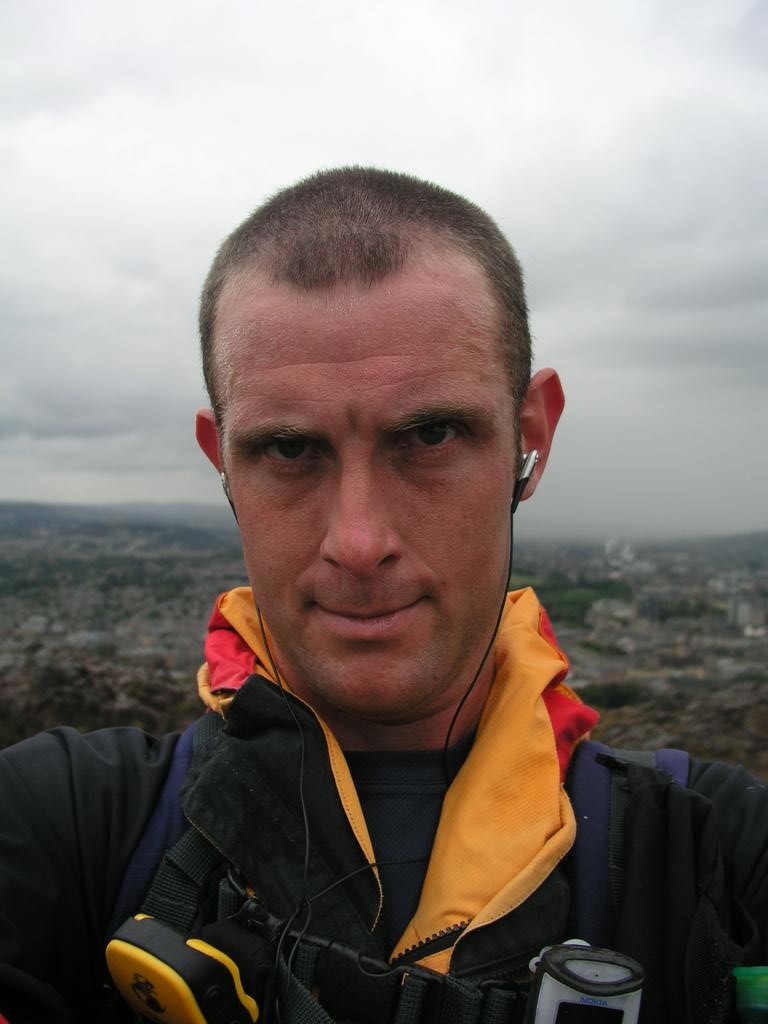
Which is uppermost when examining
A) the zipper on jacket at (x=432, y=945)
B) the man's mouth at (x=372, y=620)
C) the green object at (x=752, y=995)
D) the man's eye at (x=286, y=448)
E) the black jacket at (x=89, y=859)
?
the man's eye at (x=286, y=448)

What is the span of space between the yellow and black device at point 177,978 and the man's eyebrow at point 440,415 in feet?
4.72

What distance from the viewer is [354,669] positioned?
82.6 inches

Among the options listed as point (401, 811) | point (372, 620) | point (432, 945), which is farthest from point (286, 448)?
point (432, 945)

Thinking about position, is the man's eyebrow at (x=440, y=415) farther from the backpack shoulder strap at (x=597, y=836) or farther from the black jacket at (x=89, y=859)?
the backpack shoulder strap at (x=597, y=836)

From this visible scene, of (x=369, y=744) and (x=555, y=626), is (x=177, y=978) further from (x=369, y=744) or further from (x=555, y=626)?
(x=555, y=626)

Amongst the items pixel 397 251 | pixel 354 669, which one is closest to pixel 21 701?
pixel 354 669

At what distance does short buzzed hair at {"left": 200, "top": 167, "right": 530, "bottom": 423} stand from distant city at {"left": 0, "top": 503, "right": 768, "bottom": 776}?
4.49m

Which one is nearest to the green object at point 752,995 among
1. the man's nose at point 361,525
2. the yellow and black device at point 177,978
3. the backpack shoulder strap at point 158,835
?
the yellow and black device at point 177,978

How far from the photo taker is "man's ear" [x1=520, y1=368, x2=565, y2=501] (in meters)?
2.56

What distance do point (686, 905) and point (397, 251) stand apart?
2019 millimetres

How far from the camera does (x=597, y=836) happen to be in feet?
6.72

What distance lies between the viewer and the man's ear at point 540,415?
2.56 m

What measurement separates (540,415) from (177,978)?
2048 mm

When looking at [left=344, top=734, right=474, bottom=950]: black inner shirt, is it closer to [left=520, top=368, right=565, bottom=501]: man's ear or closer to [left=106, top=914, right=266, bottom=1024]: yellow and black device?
[left=106, top=914, right=266, bottom=1024]: yellow and black device
